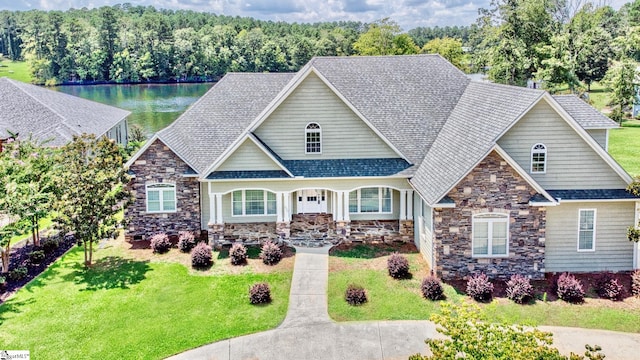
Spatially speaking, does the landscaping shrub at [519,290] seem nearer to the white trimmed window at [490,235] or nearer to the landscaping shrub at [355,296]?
the white trimmed window at [490,235]

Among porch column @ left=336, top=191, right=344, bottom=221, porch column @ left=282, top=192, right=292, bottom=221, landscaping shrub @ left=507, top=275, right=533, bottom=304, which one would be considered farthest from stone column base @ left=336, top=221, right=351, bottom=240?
landscaping shrub @ left=507, top=275, right=533, bottom=304

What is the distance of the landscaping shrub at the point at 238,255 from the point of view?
2236cm

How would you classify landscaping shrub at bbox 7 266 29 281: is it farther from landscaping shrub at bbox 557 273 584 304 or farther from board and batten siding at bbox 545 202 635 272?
board and batten siding at bbox 545 202 635 272

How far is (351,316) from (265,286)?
3.26m

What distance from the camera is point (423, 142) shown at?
2531cm

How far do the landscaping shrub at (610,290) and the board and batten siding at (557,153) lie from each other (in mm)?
3648

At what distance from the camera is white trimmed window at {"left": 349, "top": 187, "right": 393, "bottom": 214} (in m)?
24.8

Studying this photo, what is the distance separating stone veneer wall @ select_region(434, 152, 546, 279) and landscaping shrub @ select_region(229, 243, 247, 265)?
772cm

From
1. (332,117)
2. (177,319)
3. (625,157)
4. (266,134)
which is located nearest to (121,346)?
(177,319)

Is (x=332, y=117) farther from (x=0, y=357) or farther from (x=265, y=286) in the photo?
(x=0, y=357)

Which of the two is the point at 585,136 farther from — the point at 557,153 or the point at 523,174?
the point at 523,174

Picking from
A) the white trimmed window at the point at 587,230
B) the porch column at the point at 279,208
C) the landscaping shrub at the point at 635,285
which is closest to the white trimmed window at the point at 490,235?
the white trimmed window at the point at 587,230

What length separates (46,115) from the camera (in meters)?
38.3

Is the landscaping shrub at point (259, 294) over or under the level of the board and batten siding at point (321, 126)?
under
